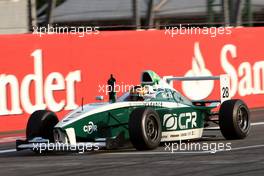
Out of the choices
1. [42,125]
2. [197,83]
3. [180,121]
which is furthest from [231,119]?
[197,83]

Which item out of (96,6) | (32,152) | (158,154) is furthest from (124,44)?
(158,154)

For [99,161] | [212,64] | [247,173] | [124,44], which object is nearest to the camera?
[247,173]

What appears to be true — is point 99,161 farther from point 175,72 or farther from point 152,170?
point 175,72

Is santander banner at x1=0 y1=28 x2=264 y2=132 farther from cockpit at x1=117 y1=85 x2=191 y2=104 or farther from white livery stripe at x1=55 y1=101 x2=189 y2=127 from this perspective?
white livery stripe at x1=55 y1=101 x2=189 y2=127

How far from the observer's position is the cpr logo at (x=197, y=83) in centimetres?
1858

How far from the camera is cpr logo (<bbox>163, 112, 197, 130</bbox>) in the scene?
1191 cm

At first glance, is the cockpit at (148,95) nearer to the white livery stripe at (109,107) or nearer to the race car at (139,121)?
the race car at (139,121)

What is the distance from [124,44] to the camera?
17.8m

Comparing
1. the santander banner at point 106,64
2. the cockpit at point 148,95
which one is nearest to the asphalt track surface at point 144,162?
the cockpit at point 148,95

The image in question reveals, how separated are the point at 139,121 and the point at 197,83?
776cm

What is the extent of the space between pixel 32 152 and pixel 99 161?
7.46 feet

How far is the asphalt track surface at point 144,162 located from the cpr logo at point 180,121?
0.36 metres

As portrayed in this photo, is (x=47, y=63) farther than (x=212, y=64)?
No

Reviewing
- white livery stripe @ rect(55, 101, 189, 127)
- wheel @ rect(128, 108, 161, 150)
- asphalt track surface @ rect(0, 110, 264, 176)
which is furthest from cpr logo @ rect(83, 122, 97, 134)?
wheel @ rect(128, 108, 161, 150)
